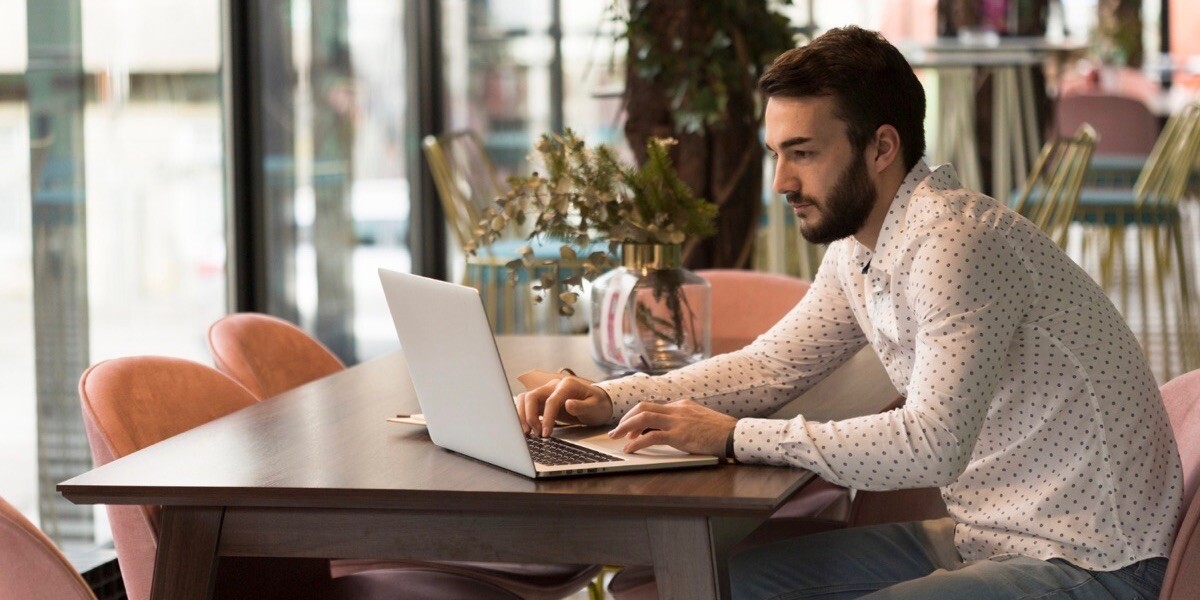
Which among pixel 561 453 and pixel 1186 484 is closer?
pixel 561 453

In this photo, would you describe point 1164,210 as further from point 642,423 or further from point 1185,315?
point 642,423

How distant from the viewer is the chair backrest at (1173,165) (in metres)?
4.57

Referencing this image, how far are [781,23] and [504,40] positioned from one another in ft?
8.76

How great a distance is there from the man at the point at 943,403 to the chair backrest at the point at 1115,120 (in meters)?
6.21

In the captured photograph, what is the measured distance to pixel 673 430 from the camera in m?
1.66

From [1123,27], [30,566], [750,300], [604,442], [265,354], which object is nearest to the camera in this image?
[30,566]

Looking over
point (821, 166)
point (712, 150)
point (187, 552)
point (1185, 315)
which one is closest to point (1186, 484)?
point (821, 166)

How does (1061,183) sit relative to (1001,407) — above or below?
above

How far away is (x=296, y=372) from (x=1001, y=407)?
133 cm

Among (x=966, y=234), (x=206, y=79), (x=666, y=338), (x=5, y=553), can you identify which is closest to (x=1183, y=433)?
(x=966, y=234)

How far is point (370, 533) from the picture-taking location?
1.55 m

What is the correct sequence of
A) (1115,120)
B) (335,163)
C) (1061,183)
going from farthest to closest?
1. (1115,120)
2. (335,163)
3. (1061,183)

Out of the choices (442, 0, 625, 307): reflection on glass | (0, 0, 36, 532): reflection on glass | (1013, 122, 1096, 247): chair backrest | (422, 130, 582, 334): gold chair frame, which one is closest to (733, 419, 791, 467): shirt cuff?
(0, 0, 36, 532): reflection on glass

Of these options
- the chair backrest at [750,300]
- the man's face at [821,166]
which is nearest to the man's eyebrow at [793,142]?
the man's face at [821,166]
